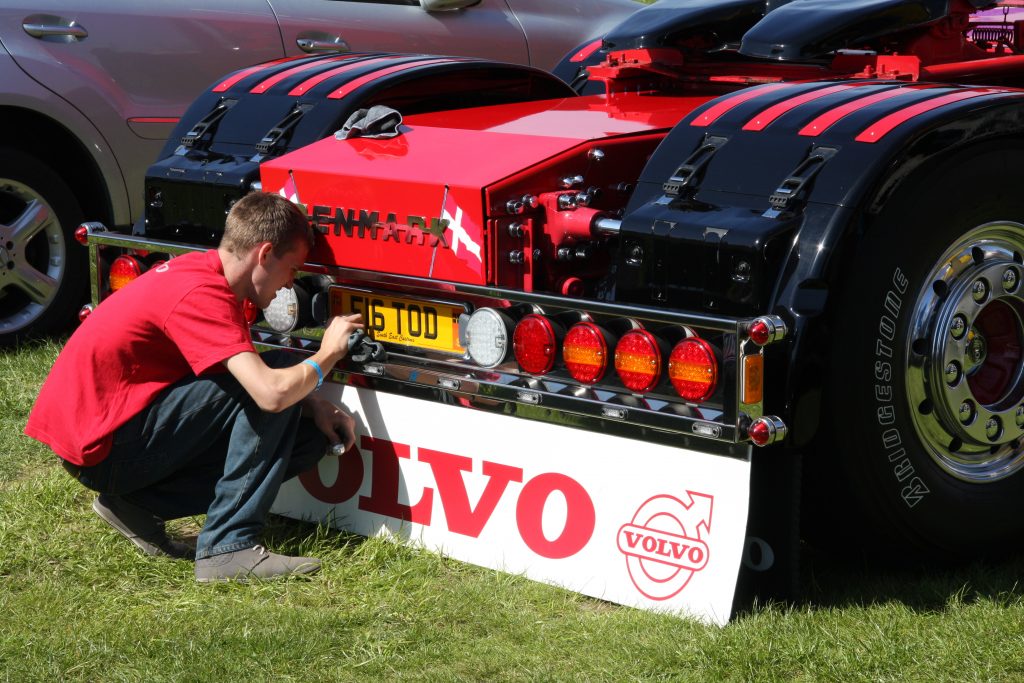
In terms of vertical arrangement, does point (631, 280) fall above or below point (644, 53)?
below

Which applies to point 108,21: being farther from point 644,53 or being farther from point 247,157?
point 644,53

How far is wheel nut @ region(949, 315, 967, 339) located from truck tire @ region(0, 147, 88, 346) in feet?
12.5

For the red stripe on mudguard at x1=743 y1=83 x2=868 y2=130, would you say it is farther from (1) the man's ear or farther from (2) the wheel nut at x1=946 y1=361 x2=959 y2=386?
(1) the man's ear

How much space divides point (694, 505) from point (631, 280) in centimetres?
52

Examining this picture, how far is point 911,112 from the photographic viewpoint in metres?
3.04

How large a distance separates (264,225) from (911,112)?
1.58m

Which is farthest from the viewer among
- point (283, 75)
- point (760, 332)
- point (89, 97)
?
point (89, 97)

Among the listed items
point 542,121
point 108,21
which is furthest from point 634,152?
point 108,21

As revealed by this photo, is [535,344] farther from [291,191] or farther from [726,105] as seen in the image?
[291,191]

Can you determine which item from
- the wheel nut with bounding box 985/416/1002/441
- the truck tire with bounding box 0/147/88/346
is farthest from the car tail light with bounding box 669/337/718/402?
the truck tire with bounding box 0/147/88/346

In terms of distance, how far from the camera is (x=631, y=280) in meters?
3.08

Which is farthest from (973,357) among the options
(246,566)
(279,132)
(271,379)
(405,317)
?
(279,132)

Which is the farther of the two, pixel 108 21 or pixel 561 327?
pixel 108 21

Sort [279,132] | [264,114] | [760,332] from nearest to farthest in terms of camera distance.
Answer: [760,332], [279,132], [264,114]
